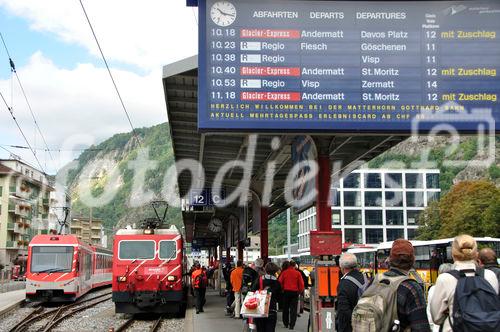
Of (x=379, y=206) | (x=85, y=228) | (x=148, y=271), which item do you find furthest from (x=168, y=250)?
(x=85, y=228)

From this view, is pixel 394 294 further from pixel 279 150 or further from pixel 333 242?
pixel 279 150

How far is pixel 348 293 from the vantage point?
574 cm

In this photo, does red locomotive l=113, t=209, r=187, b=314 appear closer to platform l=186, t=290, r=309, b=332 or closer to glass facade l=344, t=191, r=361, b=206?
platform l=186, t=290, r=309, b=332

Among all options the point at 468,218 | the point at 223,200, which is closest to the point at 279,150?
the point at 223,200

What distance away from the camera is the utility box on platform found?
36.1 feet

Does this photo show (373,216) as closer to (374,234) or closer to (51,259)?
(374,234)

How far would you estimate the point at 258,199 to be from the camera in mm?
24484

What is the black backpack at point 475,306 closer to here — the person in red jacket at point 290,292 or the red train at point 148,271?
the person in red jacket at point 290,292

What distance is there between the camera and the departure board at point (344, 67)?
33.8ft

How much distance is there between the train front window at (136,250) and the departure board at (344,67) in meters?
9.48

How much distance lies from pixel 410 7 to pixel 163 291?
11.1 meters

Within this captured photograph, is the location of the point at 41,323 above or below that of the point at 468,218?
below

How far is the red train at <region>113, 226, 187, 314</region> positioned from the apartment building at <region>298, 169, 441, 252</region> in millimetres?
78974

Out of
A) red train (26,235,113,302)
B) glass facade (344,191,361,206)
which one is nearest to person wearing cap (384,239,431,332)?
red train (26,235,113,302)
